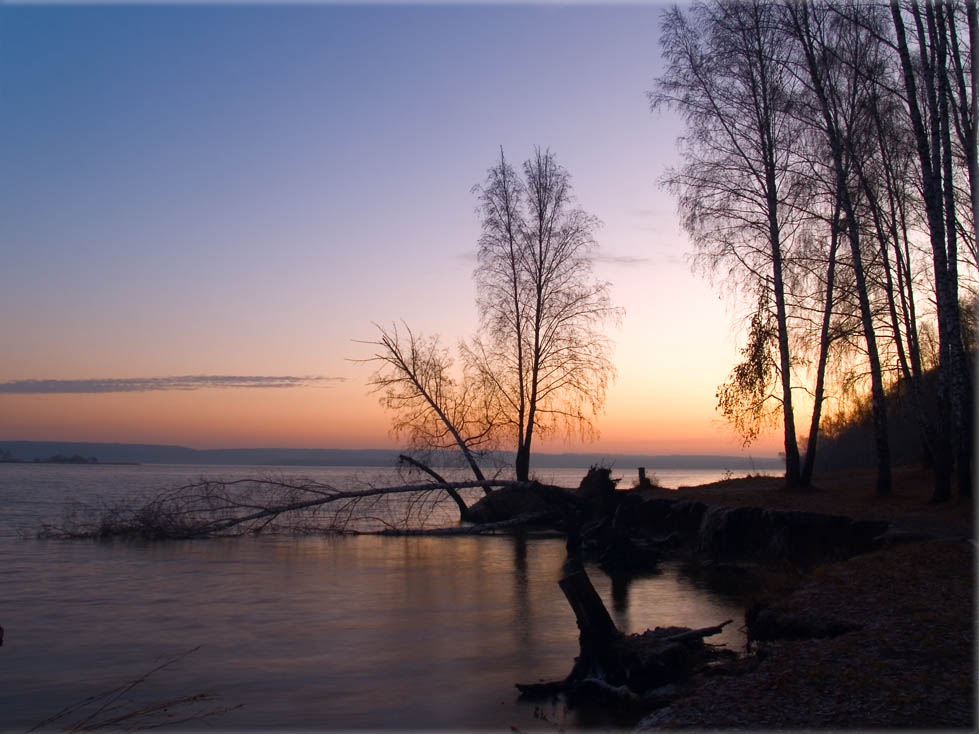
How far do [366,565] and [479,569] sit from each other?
8.92ft

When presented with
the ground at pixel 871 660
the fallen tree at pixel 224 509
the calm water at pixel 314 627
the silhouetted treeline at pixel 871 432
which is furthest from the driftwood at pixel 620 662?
the silhouetted treeline at pixel 871 432

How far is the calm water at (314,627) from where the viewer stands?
8906mm

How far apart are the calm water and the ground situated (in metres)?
1.75

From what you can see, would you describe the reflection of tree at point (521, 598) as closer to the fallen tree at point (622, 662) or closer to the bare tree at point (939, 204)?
the fallen tree at point (622, 662)

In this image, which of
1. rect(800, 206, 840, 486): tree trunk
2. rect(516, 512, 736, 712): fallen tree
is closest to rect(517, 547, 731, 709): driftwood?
rect(516, 512, 736, 712): fallen tree

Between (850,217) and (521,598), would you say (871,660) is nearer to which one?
(521,598)

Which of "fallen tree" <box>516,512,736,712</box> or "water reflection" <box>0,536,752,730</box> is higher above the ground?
"fallen tree" <box>516,512,736,712</box>

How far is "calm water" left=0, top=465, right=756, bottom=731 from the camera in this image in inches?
351

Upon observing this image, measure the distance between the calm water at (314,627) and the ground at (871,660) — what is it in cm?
175

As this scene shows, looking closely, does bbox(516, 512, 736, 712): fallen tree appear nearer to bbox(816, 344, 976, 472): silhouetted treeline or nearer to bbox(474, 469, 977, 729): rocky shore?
bbox(474, 469, 977, 729): rocky shore

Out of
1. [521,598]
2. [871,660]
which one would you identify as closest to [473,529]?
[521,598]

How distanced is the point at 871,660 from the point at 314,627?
8.27 m

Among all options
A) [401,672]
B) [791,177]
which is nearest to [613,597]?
[401,672]

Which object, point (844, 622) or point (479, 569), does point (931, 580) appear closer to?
point (844, 622)
